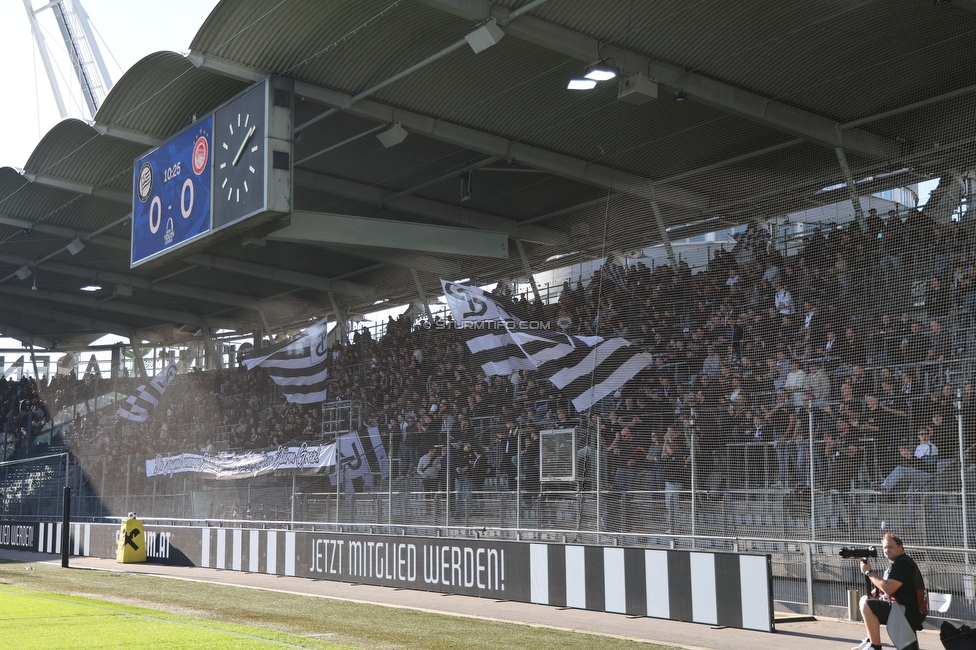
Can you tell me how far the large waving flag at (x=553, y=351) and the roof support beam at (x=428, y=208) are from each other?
10.1 ft

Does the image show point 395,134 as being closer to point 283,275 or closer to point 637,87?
point 637,87

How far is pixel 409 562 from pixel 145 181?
10172 millimetres

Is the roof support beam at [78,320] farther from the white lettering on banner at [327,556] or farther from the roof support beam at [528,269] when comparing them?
the white lettering on banner at [327,556]

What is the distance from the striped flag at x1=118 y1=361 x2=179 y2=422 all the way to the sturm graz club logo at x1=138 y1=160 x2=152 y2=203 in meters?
9.60

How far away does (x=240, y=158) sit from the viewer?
59.2 ft

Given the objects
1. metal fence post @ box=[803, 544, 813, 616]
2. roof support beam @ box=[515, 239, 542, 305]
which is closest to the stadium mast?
roof support beam @ box=[515, 239, 542, 305]

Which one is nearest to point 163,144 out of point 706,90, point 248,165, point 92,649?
point 248,165

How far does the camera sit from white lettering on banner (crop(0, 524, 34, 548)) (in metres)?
28.1

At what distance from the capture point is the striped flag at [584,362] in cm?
1515

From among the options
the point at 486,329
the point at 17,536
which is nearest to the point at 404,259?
the point at 486,329

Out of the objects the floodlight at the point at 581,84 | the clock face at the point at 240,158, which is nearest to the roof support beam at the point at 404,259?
the clock face at the point at 240,158

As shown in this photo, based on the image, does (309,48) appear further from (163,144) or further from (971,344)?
(971,344)

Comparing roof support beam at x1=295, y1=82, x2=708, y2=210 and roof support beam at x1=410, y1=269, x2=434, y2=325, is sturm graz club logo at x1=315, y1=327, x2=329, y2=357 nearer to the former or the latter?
Result: roof support beam at x1=410, y1=269, x2=434, y2=325

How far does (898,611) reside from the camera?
8797mm
